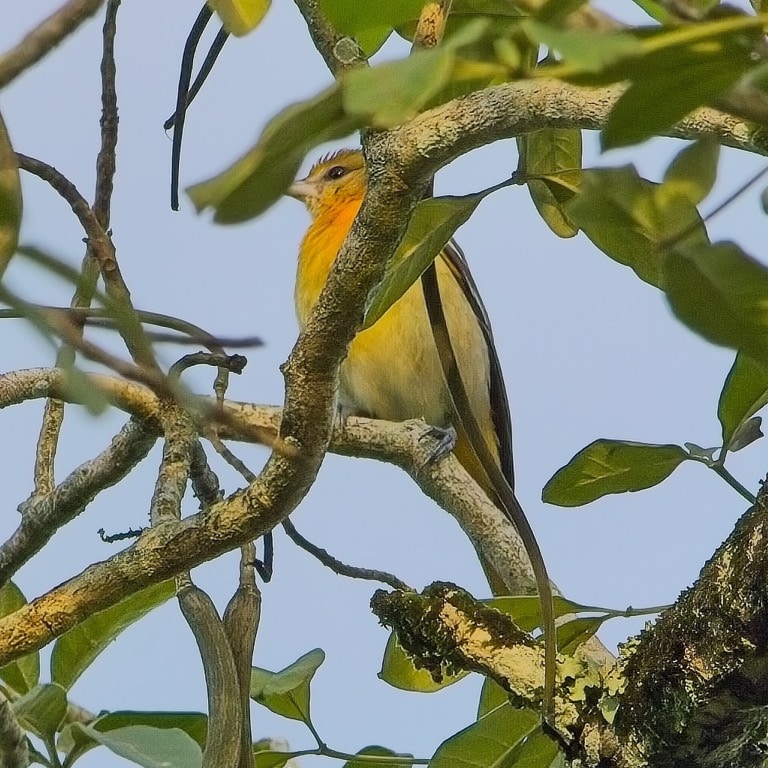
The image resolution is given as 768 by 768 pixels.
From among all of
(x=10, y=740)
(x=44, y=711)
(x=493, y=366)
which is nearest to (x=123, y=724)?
(x=44, y=711)

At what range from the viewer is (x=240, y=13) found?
3.03 ft

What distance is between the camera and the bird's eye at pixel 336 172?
13.1 ft

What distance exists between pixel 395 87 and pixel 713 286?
0.11 meters

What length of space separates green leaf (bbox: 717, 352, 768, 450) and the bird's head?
2.88m

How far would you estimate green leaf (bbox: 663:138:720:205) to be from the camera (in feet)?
1.16

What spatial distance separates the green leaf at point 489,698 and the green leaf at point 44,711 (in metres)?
0.45

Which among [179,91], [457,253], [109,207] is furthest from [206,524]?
[457,253]

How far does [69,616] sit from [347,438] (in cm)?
81

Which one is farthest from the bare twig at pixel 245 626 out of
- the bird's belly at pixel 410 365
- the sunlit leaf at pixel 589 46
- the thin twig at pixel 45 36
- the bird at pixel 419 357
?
the bird's belly at pixel 410 365

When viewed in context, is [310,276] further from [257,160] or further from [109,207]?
[257,160]

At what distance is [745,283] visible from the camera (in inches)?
12.9

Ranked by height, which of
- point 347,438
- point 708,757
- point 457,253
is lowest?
point 708,757

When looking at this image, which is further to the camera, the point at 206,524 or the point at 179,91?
the point at 179,91

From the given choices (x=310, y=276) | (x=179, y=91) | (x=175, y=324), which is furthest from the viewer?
(x=310, y=276)
